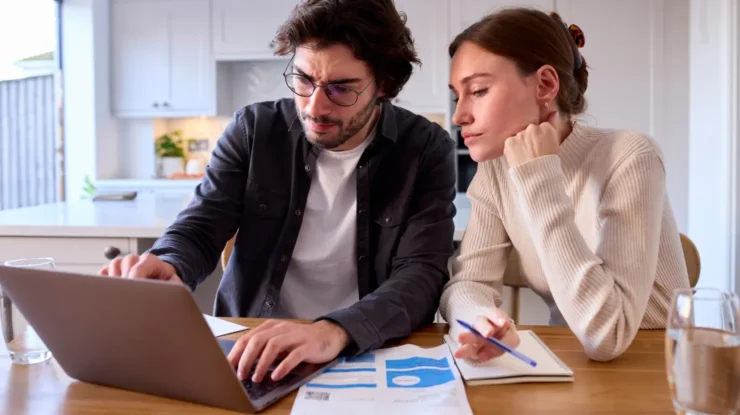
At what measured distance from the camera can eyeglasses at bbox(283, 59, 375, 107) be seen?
1366mm

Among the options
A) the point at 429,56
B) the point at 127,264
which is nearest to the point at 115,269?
the point at 127,264

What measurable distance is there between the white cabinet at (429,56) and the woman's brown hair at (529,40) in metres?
3.31

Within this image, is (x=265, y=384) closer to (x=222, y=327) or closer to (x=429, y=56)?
(x=222, y=327)

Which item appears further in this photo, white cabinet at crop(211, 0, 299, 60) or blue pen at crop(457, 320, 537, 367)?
white cabinet at crop(211, 0, 299, 60)

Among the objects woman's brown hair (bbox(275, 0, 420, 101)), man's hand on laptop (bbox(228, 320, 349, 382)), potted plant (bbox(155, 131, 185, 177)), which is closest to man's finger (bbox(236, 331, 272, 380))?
man's hand on laptop (bbox(228, 320, 349, 382))

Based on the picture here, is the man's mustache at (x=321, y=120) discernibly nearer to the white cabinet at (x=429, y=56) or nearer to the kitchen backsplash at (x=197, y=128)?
the white cabinet at (x=429, y=56)

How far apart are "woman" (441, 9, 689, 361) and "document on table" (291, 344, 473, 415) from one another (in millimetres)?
73

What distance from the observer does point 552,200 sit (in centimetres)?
106

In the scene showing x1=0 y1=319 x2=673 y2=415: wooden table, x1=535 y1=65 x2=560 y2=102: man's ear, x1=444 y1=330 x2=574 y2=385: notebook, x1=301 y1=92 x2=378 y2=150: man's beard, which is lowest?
x1=0 y1=319 x2=673 y2=415: wooden table

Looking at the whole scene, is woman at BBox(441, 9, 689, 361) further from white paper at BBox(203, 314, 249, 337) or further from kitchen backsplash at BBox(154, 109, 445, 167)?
kitchen backsplash at BBox(154, 109, 445, 167)

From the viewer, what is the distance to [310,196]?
1.53 m

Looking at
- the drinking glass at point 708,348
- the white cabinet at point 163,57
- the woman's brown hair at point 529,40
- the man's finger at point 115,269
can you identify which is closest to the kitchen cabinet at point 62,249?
the man's finger at point 115,269

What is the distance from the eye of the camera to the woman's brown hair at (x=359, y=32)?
4.54ft

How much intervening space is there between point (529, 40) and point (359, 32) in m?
0.39
